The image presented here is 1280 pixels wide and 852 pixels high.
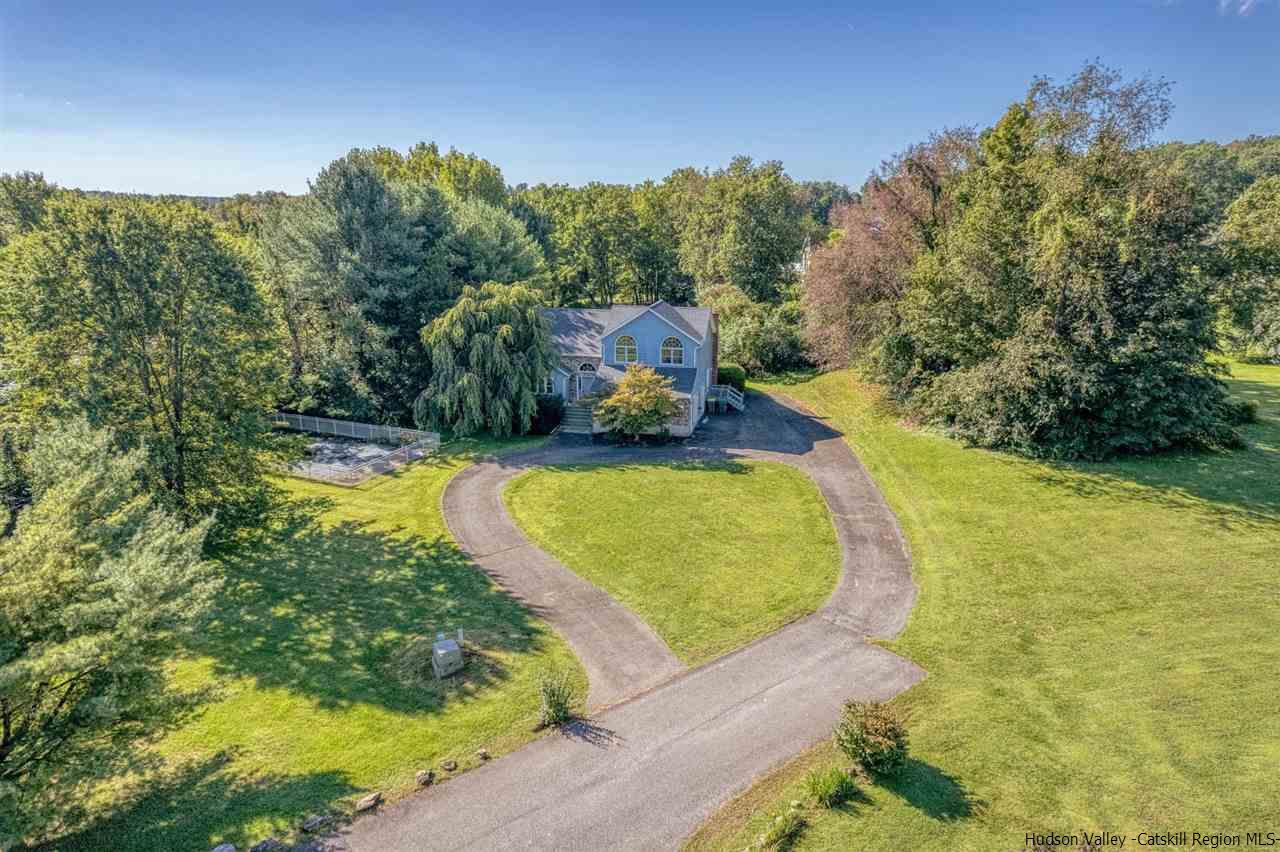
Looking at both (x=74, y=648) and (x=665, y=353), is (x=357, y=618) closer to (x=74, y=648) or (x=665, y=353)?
(x=74, y=648)

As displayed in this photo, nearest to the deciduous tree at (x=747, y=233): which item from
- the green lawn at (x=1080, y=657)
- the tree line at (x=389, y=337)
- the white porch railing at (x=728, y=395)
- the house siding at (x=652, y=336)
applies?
the tree line at (x=389, y=337)

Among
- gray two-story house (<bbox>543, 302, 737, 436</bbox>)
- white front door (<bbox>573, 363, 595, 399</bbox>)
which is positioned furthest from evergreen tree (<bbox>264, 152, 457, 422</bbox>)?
white front door (<bbox>573, 363, 595, 399</bbox>)

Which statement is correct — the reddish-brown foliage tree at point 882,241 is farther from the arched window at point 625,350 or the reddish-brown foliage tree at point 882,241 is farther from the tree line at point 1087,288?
the arched window at point 625,350

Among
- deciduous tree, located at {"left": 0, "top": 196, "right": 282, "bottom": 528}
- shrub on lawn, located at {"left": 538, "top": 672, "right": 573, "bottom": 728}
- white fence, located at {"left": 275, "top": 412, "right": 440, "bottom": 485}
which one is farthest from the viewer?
white fence, located at {"left": 275, "top": 412, "right": 440, "bottom": 485}

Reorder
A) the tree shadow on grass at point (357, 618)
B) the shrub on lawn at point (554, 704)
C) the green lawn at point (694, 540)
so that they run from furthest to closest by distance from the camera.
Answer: the green lawn at point (694, 540), the tree shadow on grass at point (357, 618), the shrub on lawn at point (554, 704)

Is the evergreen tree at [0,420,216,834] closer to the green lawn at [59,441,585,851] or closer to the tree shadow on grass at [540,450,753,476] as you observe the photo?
the green lawn at [59,441,585,851]

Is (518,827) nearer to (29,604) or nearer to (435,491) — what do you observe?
(29,604)
